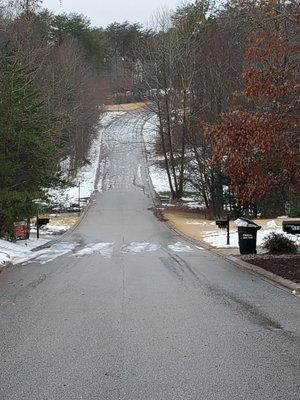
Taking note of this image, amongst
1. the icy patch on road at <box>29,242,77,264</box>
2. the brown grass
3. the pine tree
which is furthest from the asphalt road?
the brown grass

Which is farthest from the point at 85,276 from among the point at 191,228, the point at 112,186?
the point at 112,186

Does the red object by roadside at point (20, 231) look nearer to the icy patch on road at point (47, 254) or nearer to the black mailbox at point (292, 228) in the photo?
the icy patch on road at point (47, 254)

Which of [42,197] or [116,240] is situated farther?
[116,240]

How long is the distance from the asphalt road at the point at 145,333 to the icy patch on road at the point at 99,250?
149 inches

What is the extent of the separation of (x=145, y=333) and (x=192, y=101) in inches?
1749

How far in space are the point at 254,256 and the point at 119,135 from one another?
7439 centimetres

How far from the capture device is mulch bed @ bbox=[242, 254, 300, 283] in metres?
13.9

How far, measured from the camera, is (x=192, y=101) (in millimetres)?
50469

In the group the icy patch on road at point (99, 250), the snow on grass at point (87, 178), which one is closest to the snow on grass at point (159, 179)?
the snow on grass at point (87, 178)

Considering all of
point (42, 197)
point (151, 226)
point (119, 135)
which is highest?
point (119, 135)

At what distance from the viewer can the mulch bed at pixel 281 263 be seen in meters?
13.9

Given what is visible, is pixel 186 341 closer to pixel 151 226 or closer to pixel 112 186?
pixel 151 226

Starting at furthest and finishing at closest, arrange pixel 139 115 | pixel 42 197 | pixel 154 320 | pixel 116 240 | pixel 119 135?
pixel 139 115 → pixel 119 135 → pixel 116 240 → pixel 42 197 → pixel 154 320

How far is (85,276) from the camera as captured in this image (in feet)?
Answer: 46.3
